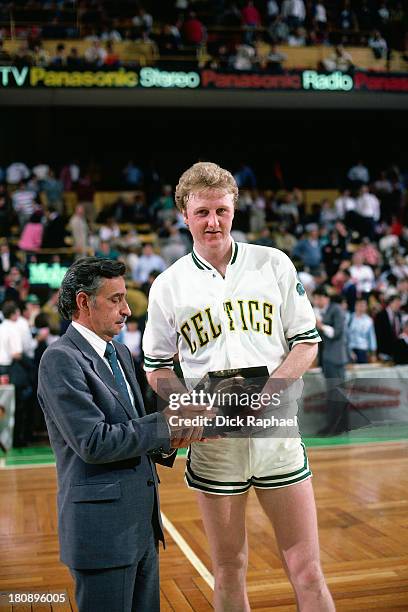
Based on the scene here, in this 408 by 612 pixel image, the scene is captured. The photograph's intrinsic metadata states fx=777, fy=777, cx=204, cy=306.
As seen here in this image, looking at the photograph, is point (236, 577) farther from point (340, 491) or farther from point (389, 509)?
Result: point (340, 491)

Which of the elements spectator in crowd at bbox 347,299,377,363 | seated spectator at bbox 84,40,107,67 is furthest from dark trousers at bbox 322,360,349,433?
seated spectator at bbox 84,40,107,67

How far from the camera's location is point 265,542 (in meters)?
5.13

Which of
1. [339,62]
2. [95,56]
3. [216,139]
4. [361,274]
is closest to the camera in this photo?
[361,274]

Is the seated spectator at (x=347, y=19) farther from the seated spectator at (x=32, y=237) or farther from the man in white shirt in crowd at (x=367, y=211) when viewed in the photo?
the seated spectator at (x=32, y=237)

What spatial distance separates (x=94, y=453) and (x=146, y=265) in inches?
406

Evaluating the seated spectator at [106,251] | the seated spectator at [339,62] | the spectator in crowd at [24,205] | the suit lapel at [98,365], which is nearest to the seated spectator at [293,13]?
the seated spectator at [339,62]

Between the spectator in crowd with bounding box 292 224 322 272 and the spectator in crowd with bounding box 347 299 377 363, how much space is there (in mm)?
3380

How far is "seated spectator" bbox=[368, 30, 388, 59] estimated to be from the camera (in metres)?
18.9

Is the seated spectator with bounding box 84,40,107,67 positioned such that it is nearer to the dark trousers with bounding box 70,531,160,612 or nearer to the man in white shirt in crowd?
the man in white shirt in crowd

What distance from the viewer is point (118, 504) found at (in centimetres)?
258

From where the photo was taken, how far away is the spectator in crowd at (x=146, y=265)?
12578 millimetres

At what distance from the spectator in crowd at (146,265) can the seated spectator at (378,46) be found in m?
9.38

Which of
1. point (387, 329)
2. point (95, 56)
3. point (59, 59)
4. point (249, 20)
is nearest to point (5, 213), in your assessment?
point (59, 59)

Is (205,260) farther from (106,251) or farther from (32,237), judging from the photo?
(32,237)
